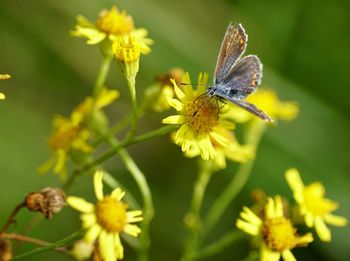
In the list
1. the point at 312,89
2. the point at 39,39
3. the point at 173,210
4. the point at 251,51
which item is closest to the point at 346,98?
the point at 312,89

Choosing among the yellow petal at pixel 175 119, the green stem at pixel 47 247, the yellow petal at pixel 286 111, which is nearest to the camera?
the green stem at pixel 47 247

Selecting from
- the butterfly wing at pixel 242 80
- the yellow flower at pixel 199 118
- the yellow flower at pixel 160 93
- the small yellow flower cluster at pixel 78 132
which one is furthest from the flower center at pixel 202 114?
the small yellow flower cluster at pixel 78 132

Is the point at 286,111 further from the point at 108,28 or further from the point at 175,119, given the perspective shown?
the point at 175,119

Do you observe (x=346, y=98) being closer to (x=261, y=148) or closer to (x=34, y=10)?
(x=261, y=148)

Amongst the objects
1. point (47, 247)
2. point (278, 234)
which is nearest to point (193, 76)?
point (278, 234)

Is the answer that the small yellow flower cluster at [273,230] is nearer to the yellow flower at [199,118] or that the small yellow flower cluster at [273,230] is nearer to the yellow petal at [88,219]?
the yellow flower at [199,118]

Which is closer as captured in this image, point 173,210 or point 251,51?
point 173,210
